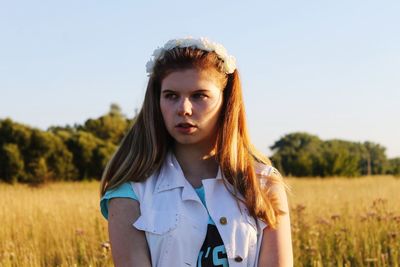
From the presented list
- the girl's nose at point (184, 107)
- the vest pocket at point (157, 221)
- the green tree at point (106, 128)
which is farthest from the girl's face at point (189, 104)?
the green tree at point (106, 128)

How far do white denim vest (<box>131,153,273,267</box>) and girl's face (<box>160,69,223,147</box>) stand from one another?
5.5 inches

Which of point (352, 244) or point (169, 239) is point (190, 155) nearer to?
point (169, 239)

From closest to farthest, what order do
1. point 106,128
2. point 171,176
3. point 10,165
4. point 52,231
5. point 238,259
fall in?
point 238,259 < point 171,176 < point 52,231 < point 10,165 < point 106,128

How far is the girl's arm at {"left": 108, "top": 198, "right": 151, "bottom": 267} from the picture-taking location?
1.78 metres

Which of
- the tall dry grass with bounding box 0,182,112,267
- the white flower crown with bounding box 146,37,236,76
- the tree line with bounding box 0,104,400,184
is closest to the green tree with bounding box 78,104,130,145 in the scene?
the tree line with bounding box 0,104,400,184

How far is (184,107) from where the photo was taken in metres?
1.85

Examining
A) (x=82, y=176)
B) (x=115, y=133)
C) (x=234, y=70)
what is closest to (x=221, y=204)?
(x=234, y=70)

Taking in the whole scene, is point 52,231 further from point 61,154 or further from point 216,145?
point 61,154

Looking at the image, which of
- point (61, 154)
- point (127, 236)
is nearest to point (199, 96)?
point (127, 236)

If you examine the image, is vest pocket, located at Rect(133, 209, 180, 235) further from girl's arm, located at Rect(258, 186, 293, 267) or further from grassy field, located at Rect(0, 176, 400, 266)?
grassy field, located at Rect(0, 176, 400, 266)

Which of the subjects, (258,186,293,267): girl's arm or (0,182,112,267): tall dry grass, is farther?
(0,182,112,267): tall dry grass

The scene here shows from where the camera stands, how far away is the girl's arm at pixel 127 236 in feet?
5.83

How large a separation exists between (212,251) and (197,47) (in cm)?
67

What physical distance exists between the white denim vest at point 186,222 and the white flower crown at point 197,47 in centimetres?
38
